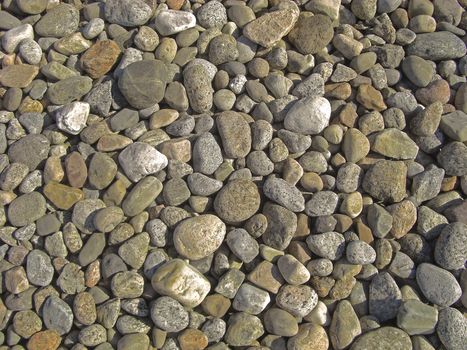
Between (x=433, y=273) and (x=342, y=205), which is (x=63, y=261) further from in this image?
(x=433, y=273)

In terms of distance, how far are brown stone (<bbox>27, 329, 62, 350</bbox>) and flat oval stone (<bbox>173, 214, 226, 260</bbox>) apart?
561 millimetres

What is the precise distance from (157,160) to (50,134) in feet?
1.71

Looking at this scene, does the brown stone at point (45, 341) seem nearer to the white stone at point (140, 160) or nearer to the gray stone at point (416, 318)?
the white stone at point (140, 160)

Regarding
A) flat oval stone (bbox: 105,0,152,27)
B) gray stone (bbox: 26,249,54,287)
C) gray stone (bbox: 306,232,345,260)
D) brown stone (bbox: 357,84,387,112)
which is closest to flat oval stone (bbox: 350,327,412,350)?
gray stone (bbox: 306,232,345,260)

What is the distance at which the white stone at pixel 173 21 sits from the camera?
2.06 m

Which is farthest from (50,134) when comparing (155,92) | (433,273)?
(433,273)

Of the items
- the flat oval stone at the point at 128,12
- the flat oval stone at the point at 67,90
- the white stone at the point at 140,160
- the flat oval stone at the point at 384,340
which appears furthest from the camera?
the flat oval stone at the point at 128,12

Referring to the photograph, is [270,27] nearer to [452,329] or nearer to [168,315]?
[168,315]

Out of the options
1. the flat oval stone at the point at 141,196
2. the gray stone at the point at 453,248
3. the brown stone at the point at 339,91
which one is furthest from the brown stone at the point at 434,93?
the flat oval stone at the point at 141,196

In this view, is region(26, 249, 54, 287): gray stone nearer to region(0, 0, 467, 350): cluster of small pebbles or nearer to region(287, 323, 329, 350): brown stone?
region(0, 0, 467, 350): cluster of small pebbles

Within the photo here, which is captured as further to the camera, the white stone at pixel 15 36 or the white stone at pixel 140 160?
the white stone at pixel 15 36

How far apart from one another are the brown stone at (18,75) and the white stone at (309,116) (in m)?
1.18

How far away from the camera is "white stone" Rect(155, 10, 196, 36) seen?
2057 millimetres

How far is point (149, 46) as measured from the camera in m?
2.05
